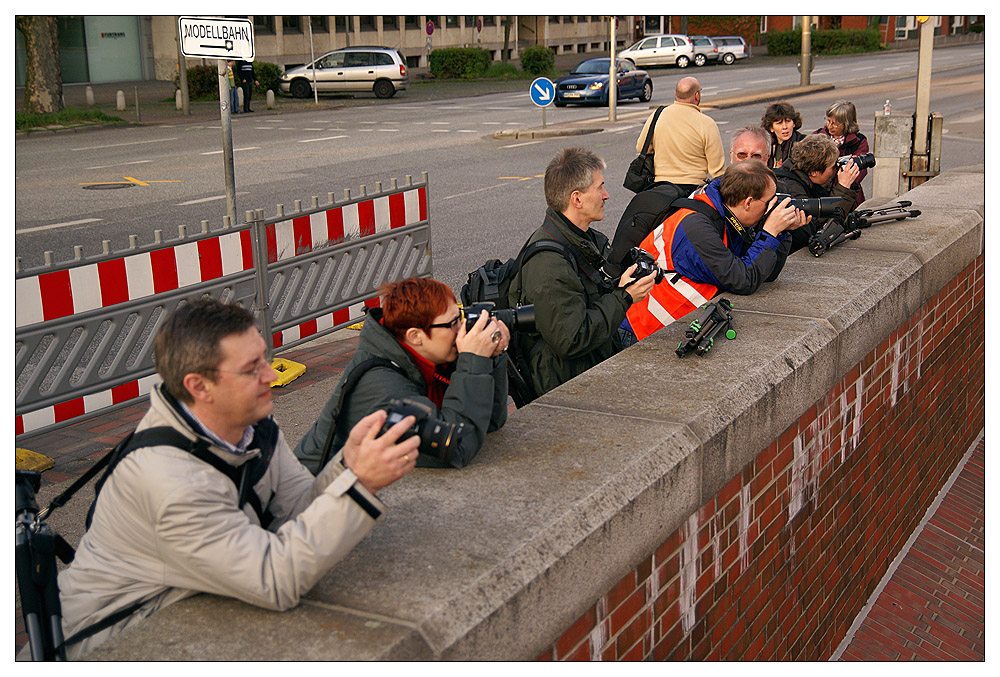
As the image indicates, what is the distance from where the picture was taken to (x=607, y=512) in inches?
113

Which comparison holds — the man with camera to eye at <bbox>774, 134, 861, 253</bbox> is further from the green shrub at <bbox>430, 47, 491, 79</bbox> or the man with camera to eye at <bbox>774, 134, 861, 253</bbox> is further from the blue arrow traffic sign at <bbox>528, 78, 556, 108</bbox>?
the green shrub at <bbox>430, 47, 491, 79</bbox>

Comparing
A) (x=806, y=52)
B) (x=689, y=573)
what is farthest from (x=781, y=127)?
(x=806, y=52)

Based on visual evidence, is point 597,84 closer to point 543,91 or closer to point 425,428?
point 543,91

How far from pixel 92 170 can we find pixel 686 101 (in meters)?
14.3

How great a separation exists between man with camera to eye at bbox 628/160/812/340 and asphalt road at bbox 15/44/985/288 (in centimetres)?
542

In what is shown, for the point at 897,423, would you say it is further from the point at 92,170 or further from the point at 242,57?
the point at 92,170

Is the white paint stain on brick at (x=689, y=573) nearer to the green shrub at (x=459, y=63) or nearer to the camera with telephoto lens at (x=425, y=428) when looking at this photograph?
the camera with telephoto lens at (x=425, y=428)

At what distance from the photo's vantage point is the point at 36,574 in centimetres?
264

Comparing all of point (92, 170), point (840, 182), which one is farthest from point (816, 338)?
point (92, 170)

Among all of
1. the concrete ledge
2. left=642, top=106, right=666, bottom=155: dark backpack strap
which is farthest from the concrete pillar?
the concrete ledge

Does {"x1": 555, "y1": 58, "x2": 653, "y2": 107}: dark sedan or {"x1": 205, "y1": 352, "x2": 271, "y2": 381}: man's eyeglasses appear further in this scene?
{"x1": 555, "y1": 58, "x2": 653, "y2": 107}: dark sedan

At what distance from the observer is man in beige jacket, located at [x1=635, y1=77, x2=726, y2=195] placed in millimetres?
8789

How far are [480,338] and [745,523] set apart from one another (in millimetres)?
1186

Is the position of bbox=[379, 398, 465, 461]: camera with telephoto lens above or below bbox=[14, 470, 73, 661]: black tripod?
above
